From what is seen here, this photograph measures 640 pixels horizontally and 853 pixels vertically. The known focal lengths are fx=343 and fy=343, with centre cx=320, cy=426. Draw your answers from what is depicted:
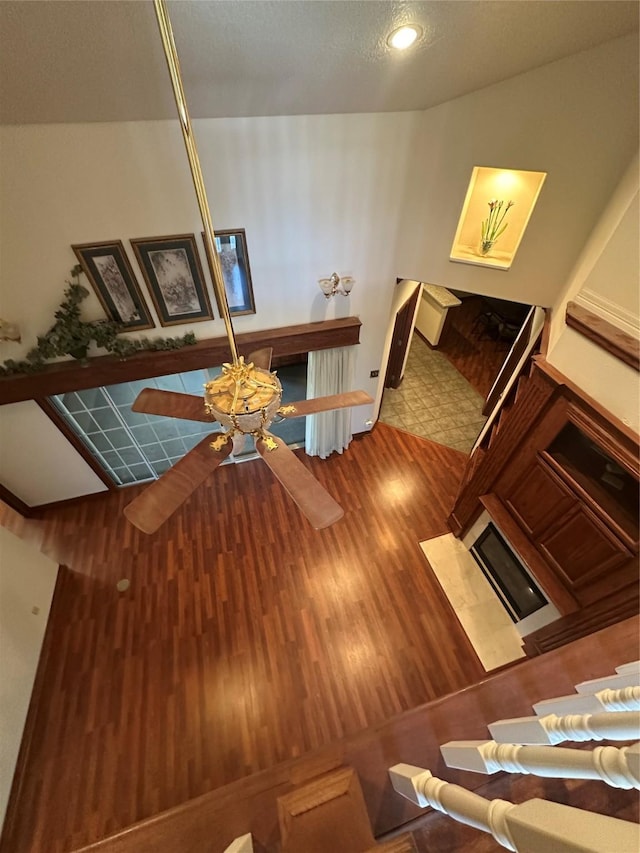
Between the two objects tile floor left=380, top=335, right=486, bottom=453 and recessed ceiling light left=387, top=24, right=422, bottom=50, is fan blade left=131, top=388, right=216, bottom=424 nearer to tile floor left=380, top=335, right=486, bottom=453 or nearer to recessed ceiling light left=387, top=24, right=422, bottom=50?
recessed ceiling light left=387, top=24, right=422, bottom=50

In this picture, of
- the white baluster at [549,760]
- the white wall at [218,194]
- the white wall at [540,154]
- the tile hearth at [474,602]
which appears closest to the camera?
the white baluster at [549,760]

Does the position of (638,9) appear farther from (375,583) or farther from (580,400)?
(375,583)

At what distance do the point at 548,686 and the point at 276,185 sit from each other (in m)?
3.21

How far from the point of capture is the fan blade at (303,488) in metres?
1.28

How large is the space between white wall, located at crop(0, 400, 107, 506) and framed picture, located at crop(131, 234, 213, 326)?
61.0 inches

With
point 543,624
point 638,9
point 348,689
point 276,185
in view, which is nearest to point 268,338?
point 276,185

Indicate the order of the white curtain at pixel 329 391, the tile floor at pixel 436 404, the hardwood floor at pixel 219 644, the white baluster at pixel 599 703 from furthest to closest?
the tile floor at pixel 436 404, the white curtain at pixel 329 391, the hardwood floor at pixel 219 644, the white baluster at pixel 599 703

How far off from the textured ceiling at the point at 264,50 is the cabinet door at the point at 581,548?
8.30ft

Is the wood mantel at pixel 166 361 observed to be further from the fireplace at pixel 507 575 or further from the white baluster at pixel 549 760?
the white baluster at pixel 549 760

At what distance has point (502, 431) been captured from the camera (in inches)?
107

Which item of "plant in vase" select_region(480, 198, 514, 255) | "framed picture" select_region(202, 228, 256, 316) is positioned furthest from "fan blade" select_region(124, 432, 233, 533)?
"plant in vase" select_region(480, 198, 514, 255)

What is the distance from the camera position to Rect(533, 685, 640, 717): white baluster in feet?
2.56

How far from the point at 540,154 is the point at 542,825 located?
121 inches

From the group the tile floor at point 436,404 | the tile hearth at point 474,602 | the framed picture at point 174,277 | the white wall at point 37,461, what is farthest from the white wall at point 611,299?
the white wall at point 37,461
